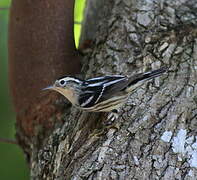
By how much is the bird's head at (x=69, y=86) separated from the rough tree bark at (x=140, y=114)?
0.22m

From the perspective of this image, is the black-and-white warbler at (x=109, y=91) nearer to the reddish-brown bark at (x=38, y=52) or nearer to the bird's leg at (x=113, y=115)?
the bird's leg at (x=113, y=115)

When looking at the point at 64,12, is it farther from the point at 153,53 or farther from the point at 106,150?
the point at 106,150

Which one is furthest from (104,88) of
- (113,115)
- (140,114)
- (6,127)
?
(6,127)

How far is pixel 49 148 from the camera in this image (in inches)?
194

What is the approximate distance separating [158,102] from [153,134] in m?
0.38

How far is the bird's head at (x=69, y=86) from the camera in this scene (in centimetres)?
482

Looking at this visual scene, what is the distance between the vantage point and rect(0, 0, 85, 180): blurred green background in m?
6.31

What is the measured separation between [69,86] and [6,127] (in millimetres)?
2240

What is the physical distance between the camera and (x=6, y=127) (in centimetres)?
679

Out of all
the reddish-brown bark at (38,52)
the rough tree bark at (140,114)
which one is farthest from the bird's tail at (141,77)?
the reddish-brown bark at (38,52)

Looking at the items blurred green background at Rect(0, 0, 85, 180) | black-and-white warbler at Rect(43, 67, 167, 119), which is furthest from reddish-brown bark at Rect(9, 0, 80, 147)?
blurred green background at Rect(0, 0, 85, 180)

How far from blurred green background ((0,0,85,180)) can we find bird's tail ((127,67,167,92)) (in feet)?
7.22

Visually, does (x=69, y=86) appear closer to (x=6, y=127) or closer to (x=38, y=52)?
(x=38, y=52)

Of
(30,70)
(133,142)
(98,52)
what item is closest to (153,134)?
(133,142)
